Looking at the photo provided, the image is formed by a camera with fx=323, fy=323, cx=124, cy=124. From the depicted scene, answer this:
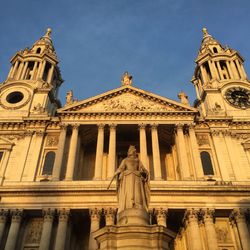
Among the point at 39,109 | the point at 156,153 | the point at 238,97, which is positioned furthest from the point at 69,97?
the point at 238,97

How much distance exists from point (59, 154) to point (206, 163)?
12761mm

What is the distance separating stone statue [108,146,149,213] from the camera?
444 inches

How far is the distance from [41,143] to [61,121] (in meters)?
2.67

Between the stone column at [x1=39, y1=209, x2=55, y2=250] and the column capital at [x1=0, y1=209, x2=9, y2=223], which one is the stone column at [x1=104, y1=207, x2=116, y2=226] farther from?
the column capital at [x1=0, y1=209, x2=9, y2=223]

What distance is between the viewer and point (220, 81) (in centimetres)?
3734

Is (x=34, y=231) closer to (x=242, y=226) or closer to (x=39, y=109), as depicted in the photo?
(x=39, y=109)

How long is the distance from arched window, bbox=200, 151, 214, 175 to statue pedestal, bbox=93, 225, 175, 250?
18.4 metres

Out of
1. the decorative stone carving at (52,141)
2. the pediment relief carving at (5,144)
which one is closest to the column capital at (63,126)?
the decorative stone carving at (52,141)

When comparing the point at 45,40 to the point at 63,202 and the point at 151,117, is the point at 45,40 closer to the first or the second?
the point at 151,117

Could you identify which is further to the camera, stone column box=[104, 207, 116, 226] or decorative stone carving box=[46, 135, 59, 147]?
decorative stone carving box=[46, 135, 59, 147]

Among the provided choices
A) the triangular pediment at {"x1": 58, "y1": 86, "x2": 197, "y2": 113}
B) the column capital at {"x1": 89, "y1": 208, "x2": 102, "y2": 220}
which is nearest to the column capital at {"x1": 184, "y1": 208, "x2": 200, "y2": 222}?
the column capital at {"x1": 89, "y1": 208, "x2": 102, "y2": 220}

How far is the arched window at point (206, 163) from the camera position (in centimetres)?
2781

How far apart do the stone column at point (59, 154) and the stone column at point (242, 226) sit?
535 inches

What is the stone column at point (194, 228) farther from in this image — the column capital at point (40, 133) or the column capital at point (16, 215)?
the column capital at point (40, 133)
